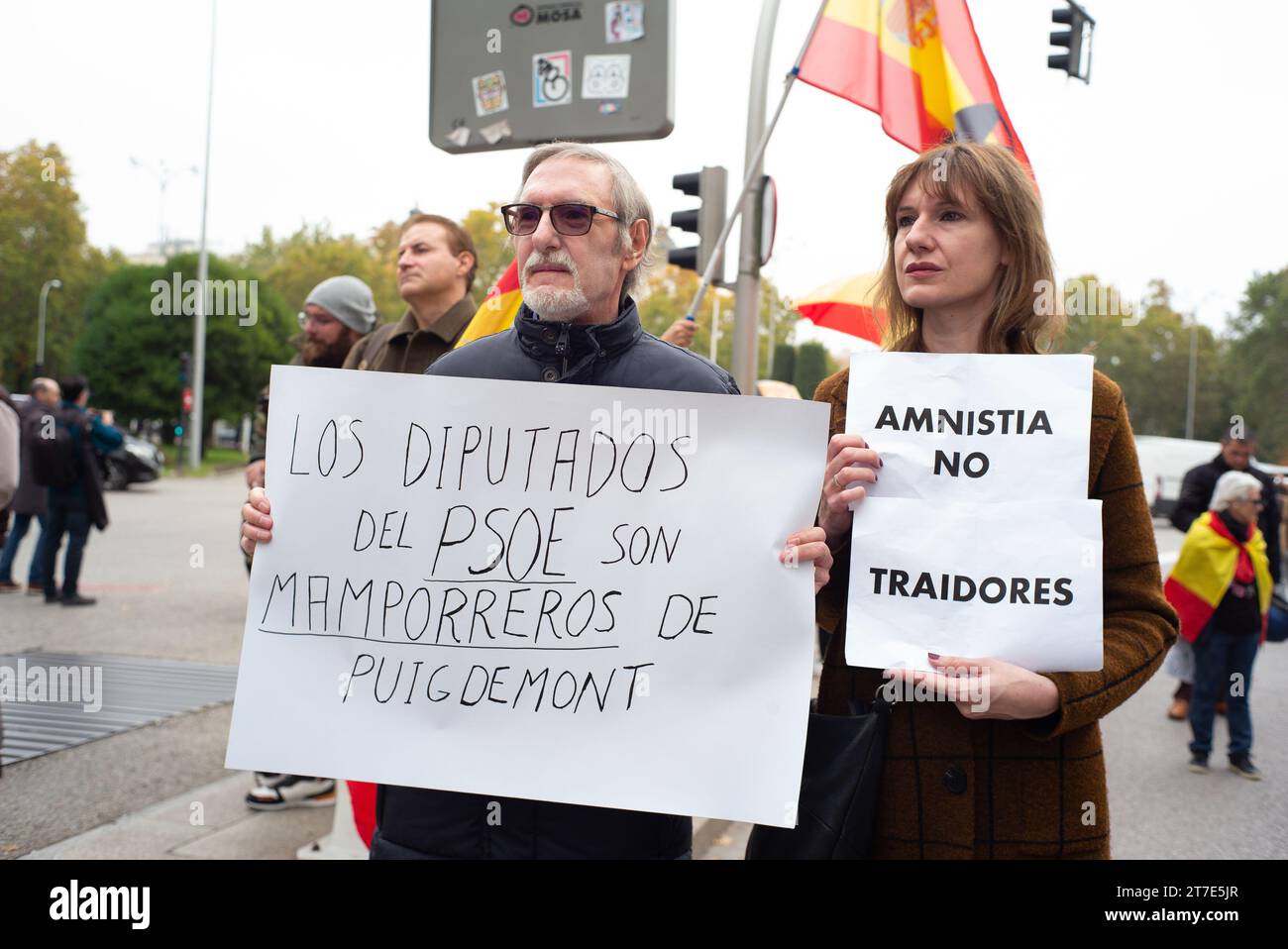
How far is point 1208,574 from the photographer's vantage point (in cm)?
673

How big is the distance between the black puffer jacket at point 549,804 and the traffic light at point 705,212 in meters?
3.42

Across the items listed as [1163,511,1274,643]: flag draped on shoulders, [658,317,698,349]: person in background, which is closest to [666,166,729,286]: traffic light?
[658,317,698,349]: person in background

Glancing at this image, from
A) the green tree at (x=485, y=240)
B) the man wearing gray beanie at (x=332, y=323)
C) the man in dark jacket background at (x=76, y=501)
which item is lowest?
the man in dark jacket background at (x=76, y=501)

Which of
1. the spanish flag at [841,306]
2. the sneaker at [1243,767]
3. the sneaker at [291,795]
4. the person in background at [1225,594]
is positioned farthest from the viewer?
the person in background at [1225,594]

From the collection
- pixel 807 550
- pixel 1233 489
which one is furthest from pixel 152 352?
pixel 807 550

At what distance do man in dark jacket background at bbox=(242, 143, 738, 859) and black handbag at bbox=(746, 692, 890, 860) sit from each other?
0.32 metres

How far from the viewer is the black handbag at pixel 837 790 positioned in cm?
182

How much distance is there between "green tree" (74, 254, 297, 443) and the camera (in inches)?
1694

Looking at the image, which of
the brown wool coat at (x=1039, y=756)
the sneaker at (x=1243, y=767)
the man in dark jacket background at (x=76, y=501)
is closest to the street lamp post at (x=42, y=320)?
the man in dark jacket background at (x=76, y=501)

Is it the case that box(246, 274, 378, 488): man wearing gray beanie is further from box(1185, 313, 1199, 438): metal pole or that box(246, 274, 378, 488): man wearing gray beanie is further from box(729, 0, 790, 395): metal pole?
box(1185, 313, 1199, 438): metal pole

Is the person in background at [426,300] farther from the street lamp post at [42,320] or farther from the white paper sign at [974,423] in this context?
the street lamp post at [42,320]

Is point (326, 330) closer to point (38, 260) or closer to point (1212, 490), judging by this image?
point (1212, 490)

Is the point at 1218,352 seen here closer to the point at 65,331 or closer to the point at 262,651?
the point at 65,331

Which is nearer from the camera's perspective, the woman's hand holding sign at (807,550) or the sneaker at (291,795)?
the woman's hand holding sign at (807,550)
